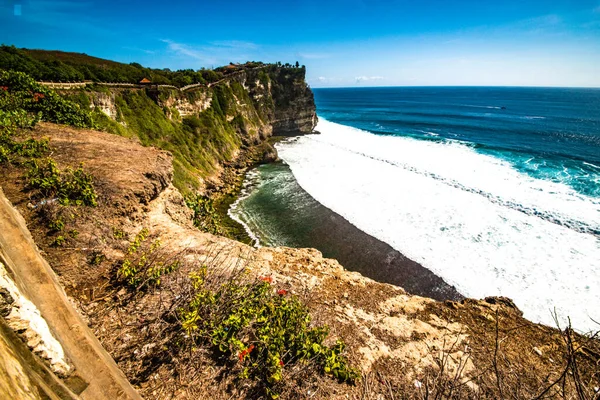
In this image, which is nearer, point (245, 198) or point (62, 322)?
point (62, 322)

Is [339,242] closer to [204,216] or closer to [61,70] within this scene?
[204,216]

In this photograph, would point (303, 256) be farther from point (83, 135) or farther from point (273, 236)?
point (83, 135)

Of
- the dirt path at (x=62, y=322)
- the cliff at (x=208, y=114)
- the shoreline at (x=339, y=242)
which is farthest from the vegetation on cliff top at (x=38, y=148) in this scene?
the shoreline at (x=339, y=242)

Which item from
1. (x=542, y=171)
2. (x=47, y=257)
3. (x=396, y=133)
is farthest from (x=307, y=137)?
(x=47, y=257)

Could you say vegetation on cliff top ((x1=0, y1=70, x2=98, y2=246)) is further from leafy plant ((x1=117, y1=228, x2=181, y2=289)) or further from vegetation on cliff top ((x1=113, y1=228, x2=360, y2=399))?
vegetation on cliff top ((x1=113, y1=228, x2=360, y2=399))

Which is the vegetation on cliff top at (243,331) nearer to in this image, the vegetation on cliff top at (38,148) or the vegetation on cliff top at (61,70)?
the vegetation on cliff top at (38,148)

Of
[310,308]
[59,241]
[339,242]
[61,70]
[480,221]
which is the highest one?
[61,70]

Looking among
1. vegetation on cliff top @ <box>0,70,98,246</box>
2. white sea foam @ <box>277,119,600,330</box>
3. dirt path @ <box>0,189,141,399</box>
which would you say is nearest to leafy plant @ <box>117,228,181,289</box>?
vegetation on cliff top @ <box>0,70,98,246</box>

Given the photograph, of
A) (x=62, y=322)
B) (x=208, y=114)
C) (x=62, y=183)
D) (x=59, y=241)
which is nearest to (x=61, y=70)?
(x=208, y=114)
